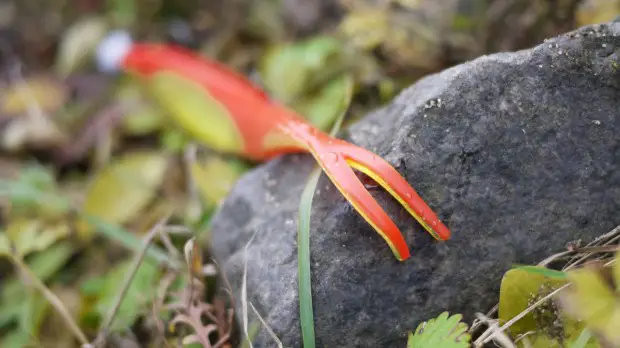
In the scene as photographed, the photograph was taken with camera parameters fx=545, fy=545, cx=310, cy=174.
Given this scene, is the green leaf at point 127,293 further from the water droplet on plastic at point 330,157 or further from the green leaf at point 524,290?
the green leaf at point 524,290

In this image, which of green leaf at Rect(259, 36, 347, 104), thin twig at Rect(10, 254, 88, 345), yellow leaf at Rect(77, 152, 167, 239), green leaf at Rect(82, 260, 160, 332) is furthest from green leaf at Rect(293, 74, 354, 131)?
thin twig at Rect(10, 254, 88, 345)

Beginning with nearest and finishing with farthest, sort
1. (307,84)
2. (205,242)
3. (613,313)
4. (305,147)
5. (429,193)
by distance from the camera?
1. (613,313)
2. (429,193)
3. (305,147)
4. (205,242)
5. (307,84)

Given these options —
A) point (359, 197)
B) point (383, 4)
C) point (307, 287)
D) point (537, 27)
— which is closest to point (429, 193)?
point (359, 197)

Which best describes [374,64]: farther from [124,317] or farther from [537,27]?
[124,317]

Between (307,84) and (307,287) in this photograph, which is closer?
(307,287)

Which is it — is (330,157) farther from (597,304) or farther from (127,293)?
(127,293)

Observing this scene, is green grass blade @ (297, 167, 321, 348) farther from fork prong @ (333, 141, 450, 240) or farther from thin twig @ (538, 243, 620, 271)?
thin twig @ (538, 243, 620, 271)
